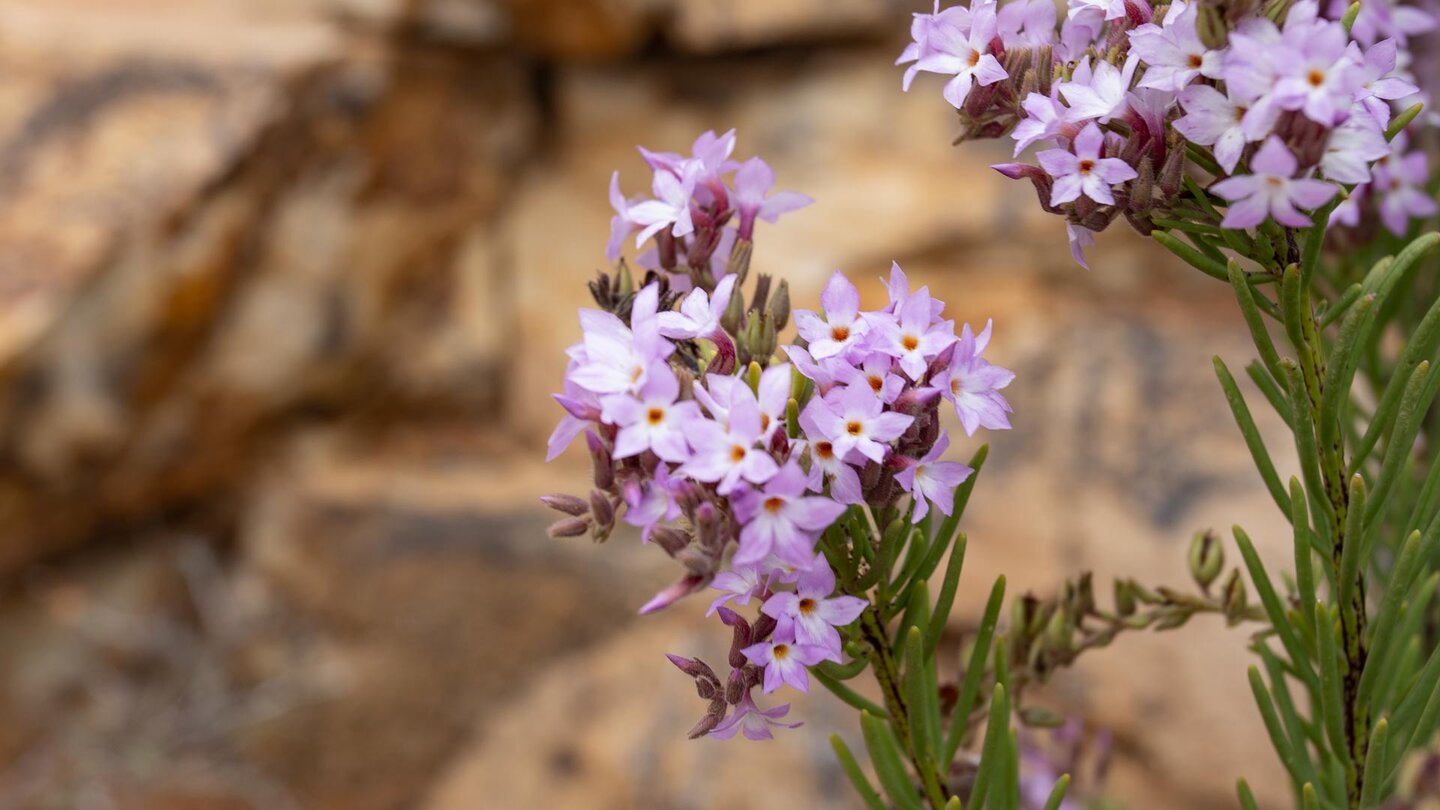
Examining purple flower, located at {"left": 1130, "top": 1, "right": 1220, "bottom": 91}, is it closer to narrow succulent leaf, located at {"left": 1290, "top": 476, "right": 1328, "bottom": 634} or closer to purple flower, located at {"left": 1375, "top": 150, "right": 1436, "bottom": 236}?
narrow succulent leaf, located at {"left": 1290, "top": 476, "right": 1328, "bottom": 634}

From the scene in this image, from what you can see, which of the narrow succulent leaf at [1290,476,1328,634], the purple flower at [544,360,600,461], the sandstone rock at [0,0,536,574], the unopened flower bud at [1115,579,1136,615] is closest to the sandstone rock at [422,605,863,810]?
the sandstone rock at [0,0,536,574]

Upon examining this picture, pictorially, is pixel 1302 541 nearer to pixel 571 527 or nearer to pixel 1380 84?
pixel 1380 84

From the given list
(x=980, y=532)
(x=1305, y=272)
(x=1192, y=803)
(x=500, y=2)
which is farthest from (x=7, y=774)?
(x=1305, y=272)

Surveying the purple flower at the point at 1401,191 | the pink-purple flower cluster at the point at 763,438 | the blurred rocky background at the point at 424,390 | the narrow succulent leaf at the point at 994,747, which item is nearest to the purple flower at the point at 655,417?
the pink-purple flower cluster at the point at 763,438

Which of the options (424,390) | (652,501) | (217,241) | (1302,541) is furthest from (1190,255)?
(424,390)

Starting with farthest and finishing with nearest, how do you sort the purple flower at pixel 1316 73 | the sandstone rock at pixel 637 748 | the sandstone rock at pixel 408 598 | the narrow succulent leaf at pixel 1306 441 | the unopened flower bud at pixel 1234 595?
the sandstone rock at pixel 408 598 < the sandstone rock at pixel 637 748 < the unopened flower bud at pixel 1234 595 < the narrow succulent leaf at pixel 1306 441 < the purple flower at pixel 1316 73

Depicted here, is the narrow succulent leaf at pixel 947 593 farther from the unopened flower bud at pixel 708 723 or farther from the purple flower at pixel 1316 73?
the purple flower at pixel 1316 73
